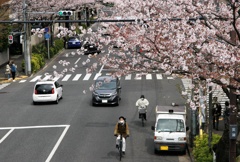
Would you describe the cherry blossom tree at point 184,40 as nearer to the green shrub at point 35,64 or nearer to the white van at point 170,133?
the white van at point 170,133

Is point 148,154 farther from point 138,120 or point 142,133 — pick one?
point 138,120

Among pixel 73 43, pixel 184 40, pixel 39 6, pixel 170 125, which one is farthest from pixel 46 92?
pixel 73 43

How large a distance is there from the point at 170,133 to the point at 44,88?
13.4 meters

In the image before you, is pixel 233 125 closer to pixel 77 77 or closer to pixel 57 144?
pixel 57 144

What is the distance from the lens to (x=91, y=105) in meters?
35.8

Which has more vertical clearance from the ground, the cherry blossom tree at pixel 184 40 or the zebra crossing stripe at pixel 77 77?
the cherry blossom tree at pixel 184 40

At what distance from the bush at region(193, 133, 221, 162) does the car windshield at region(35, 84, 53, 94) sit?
1397 centimetres

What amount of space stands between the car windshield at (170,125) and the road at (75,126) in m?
1.03

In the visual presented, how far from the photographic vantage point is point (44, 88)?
120 ft

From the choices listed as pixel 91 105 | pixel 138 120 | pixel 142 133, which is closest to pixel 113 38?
pixel 142 133

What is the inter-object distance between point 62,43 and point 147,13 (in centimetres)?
5082

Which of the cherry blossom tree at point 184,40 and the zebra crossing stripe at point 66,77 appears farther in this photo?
the zebra crossing stripe at point 66,77

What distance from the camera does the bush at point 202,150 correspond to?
21.6 meters

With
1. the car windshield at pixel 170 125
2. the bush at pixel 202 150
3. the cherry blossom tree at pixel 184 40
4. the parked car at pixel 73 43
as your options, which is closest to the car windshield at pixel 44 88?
the car windshield at pixel 170 125
